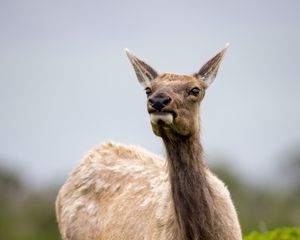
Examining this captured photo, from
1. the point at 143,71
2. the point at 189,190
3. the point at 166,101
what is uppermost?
the point at 143,71

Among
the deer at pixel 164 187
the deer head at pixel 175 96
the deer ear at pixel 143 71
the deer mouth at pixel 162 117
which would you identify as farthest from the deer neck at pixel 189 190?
the deer ear at pixel 143 71

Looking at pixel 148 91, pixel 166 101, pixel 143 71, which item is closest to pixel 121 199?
pixel 143 71

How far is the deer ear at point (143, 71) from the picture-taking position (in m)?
13.6

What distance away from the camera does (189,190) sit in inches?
508

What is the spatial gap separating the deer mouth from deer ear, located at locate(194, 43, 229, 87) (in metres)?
1.34

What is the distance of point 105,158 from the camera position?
52.6 feet

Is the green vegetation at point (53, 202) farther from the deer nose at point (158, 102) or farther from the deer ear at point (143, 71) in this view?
the deer nose at point (158, 102)

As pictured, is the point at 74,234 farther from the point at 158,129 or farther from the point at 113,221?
the point at 158,129

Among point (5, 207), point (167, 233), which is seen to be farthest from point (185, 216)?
→ point (5, 207)

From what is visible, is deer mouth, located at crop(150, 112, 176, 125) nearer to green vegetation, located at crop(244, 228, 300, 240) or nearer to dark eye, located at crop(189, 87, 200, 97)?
dark eye, located at crop(189, 87, 200, 97)

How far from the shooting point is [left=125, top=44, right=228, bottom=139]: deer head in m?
12.2

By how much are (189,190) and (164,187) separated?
3.62 feet

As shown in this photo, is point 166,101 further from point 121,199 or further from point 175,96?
point 121,199

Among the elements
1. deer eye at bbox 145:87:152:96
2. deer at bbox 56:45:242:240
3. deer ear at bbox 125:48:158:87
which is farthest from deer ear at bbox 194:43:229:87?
deer eye at bbox 145:87:152:96
